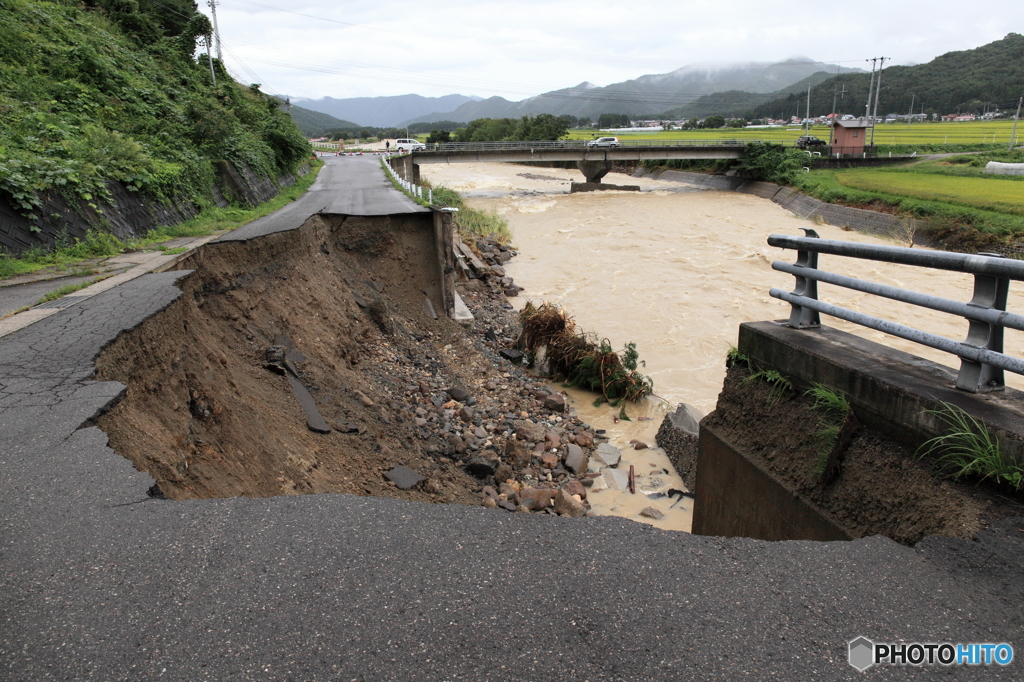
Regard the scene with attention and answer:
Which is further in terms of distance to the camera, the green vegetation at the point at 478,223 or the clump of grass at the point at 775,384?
the green vegetation at the point at 478,223

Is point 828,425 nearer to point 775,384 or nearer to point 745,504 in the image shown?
point 775,384

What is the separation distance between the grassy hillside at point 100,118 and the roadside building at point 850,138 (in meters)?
47.1

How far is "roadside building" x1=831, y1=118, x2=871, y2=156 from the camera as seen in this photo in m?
54.3

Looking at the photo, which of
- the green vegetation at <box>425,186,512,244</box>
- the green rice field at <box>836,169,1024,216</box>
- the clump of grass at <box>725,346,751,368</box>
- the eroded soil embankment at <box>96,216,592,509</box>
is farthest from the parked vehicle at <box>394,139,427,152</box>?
the clump of grass at <box>725,346,751,368</box>

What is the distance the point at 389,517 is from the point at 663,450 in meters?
7.07

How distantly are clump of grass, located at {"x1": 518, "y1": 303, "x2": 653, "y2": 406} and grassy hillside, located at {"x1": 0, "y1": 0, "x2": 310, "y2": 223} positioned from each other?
321 inches

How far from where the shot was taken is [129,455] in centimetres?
390

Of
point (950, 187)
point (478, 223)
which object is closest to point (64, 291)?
point (478, 223)

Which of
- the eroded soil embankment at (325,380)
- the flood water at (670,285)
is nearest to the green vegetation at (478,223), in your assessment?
the flood water at (670,285)

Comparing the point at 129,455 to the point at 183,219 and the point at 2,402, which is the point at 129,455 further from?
the point at 183,219

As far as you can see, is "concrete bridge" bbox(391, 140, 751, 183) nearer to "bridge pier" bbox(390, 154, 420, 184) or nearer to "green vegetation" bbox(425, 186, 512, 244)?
"bridge pier" bbox(390, 154, 420, 184)

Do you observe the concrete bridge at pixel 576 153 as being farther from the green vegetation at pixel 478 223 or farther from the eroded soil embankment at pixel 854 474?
the eroded soil embankment at pixel 854 474

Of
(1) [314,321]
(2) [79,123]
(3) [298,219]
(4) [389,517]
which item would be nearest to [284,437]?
(4) [389,517]

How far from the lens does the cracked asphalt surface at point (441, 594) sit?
82.8 inches
